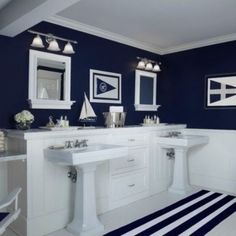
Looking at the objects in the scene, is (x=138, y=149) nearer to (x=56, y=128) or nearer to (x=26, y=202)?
(x=56, y=128)

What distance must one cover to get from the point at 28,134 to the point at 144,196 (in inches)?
79.5

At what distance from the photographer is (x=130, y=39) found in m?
4.01

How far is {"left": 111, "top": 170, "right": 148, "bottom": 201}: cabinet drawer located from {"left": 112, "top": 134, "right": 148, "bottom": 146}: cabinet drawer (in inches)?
16.8

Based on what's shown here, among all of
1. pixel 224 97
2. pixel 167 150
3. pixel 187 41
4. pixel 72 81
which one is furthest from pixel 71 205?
pixel 187 41

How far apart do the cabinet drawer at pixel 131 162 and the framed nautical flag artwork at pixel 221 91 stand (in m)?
1.42

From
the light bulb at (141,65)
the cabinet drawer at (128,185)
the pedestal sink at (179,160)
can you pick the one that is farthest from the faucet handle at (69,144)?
A: the light bulb at (141,65)

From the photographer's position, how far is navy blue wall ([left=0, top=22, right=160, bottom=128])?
9.11ft

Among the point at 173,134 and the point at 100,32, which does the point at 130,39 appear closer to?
the point at 100,32

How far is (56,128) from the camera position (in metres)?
2.80

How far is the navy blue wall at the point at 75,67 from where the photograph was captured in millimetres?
2775

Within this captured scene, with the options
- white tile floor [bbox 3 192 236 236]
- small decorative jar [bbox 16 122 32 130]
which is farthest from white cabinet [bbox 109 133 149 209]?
small decorative jar [bbox 16 122 32 130]

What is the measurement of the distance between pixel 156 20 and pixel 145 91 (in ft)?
4.67

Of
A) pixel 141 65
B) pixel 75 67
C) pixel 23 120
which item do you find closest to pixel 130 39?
pixel 141 65

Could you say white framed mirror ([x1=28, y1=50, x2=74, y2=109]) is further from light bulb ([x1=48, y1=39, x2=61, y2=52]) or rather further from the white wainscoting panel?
the white wainscoting panel
